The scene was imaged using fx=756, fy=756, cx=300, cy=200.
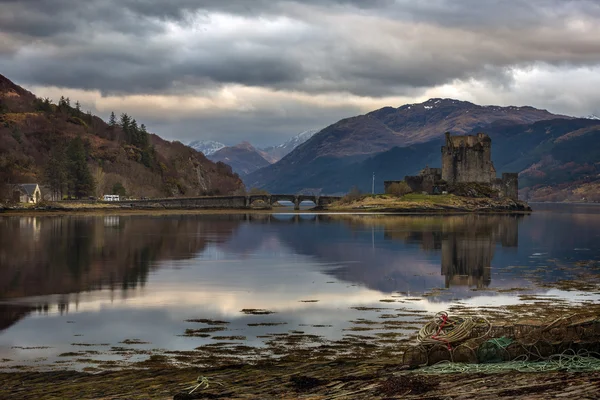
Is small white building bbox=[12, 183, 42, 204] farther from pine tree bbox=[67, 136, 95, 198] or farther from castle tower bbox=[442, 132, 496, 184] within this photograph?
castle tower bbox=[442, 132, 496, 184]

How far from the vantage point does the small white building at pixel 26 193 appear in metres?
155

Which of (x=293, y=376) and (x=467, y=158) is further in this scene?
(x=467, y=158)

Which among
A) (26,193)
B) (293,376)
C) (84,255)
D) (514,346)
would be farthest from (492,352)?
(26,193)

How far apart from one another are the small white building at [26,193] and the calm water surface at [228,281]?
8021cm

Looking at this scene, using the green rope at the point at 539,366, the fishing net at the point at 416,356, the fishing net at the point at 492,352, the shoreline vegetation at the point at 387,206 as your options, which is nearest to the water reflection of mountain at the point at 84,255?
the fishing net at the point at 416,356

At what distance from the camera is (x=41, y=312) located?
101ft

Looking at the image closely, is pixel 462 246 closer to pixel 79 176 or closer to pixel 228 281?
pixel 228 281

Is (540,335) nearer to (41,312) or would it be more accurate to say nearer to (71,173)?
(41,312)

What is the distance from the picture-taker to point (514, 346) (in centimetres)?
1853

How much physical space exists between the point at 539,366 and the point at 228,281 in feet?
88.3

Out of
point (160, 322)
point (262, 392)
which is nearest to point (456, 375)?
point (262, 392)

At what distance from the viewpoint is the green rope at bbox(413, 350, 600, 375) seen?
17250 millimetres

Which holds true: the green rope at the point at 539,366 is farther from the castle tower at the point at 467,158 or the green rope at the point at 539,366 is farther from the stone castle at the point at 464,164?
the castle tower at the point at 467,158

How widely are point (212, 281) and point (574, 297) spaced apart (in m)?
19.1
